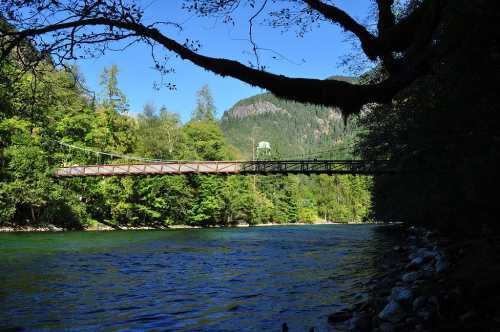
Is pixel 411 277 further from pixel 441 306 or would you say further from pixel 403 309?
pixel 441 306

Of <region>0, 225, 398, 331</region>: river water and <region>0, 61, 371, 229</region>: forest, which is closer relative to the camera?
<region>0, 225, 398, 331</region>: river water

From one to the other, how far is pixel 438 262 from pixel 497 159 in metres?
1.87

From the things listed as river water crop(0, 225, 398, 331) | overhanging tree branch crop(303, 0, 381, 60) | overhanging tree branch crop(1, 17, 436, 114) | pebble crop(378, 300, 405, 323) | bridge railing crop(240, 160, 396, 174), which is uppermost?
bridge railing crop(240, 160, 396, 174)

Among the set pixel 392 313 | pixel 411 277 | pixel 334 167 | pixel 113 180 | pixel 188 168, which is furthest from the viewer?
pixel 113 180

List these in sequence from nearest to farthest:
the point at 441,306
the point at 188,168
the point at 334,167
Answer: the point at 441,306, the point at 334,167, the point at 188,168

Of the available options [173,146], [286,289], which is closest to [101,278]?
[286,289]

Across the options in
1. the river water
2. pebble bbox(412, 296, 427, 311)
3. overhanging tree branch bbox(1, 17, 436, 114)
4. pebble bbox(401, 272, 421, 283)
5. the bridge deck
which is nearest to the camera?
overhanging tree branch bbox(1, 17, 436, 114)

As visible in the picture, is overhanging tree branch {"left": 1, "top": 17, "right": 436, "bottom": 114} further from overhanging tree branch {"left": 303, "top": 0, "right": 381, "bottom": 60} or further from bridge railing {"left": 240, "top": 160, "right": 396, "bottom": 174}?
bridge railing {"left": 240, "top": 160, "right": 396, "bottom": 174}

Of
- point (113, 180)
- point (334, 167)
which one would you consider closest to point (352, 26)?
point (334, 167)

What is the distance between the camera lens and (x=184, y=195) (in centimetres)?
3678

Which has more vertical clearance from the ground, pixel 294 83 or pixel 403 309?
pixel 294 83

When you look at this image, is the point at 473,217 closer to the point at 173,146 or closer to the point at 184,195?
the point at 184,195

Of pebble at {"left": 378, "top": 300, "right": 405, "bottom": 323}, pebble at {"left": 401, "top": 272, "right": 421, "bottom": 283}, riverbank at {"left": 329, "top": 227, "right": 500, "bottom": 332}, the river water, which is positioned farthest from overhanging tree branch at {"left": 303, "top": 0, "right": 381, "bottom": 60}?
pebble at {"left": 401, "top": 272, "right": 421, "bottom": 283}

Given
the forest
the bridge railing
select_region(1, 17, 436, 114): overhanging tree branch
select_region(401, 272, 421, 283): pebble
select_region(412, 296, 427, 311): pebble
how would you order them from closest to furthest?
1. select_region(1, 17, 436, 114): overhanging tree branch
2. select_region(412, 296, 427, 311): pebble
3. select_region(401, 272, 421, 283): pebble
4. the bridge railing
5. the forest
